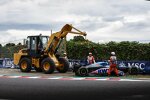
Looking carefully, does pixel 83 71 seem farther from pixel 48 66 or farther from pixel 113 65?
pixel 48 66

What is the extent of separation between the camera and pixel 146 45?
35.0 meters

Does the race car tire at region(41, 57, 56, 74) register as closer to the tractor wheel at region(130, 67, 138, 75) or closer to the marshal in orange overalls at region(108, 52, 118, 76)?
the marshal in orange overalls at region(108, 52, 118, 76)

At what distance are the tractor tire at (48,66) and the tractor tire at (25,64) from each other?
145cm

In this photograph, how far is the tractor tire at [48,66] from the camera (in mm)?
29322

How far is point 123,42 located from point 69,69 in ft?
18.9

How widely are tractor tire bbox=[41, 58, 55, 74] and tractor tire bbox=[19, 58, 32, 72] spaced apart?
4.76ft

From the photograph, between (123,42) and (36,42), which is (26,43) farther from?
(123,42)

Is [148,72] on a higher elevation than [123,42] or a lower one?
lower

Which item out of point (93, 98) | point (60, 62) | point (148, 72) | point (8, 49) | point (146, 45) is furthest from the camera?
point (8, 49)

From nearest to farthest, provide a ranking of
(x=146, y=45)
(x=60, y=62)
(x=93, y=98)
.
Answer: (x=93, y=98)
(x=60, y=62)
(x=146, y=45)

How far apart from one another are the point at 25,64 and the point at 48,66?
2396 millimetres

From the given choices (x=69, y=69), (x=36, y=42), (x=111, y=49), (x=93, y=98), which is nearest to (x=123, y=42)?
(x=111, y=49)

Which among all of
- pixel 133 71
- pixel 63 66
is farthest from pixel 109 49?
pixel 133 71

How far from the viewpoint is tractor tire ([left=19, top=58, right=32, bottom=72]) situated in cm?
3105
